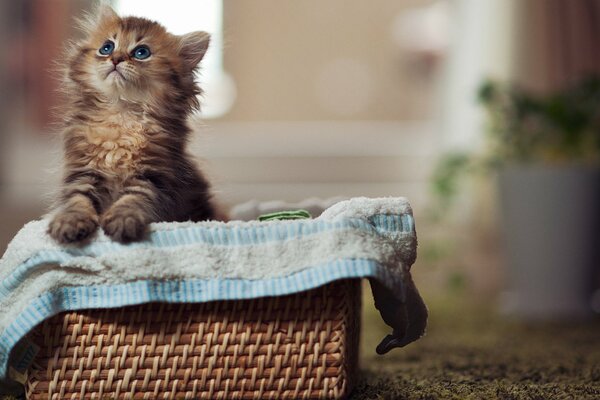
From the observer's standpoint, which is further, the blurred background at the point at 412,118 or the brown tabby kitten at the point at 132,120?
the blurred background at the point at 412,118

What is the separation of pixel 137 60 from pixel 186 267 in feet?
1.27

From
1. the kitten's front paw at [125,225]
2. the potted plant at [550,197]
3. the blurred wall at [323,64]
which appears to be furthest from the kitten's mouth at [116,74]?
the blurred wall at [323,64]

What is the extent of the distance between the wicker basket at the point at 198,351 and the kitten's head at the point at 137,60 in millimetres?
377

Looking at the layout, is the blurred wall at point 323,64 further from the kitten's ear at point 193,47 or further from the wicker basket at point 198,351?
the wicker basket at point 198,351

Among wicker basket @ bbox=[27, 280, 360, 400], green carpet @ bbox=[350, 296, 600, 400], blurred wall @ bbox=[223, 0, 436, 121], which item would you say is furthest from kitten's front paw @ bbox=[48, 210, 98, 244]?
blurred wall @ bbox=[223, 0, 436, 121]

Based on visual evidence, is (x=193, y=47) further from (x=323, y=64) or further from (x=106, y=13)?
(x=323, y=64)

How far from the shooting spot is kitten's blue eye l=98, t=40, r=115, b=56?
1.29 m

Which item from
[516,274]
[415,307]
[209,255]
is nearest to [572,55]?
[516,274]

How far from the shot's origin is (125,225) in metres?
1.09

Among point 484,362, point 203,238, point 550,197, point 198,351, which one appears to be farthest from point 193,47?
point 550,197

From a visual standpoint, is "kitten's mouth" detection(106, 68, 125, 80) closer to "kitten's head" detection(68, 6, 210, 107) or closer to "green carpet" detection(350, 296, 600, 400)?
"kitten's head" detection(68, 6, 210, 107)

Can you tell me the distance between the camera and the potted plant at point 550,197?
2.67 m

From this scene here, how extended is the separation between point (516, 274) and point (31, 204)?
2.59m

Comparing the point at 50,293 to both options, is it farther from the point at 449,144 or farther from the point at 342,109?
the point at 342,109
